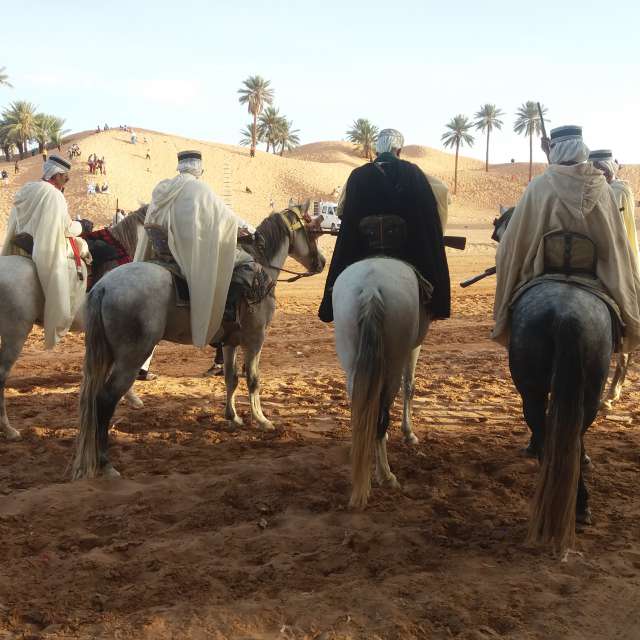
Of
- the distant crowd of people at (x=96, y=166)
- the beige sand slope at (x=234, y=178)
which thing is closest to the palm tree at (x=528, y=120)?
the beige sand slope at (x=234, y=178)

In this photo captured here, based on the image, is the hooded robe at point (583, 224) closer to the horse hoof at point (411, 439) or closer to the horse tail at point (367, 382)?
the horse tail at point (367, 382)

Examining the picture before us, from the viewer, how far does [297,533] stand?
4.17 metres

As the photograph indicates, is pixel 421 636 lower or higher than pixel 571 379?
lower

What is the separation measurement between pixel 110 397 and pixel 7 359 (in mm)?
1790

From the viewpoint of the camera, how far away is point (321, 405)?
24.8 feet

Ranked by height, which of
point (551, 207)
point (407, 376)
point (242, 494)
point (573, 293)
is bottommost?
point (242, 494)

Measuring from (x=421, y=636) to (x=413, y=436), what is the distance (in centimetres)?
331

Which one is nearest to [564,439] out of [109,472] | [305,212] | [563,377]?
[563,377]

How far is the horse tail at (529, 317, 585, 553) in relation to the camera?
3783 millimetres

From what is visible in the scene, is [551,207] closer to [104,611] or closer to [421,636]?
[421,636]

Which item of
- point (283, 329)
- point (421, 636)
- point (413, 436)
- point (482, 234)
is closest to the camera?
point (421, 636)

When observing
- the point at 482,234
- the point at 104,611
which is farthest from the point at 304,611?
the point at 482,234

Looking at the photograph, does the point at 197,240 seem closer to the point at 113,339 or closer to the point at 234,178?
the point at 113,339

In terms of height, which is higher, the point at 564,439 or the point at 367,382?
the point at 367,382
